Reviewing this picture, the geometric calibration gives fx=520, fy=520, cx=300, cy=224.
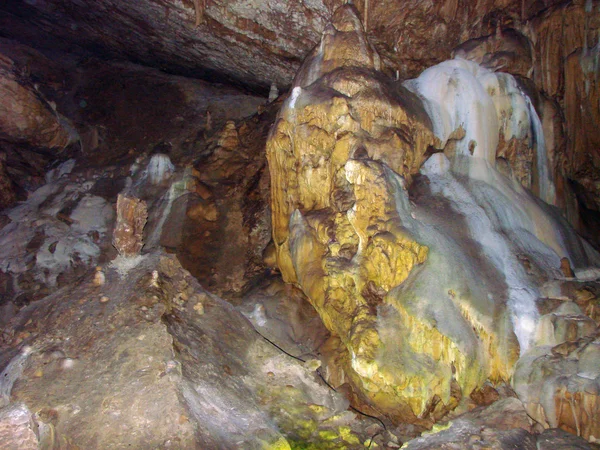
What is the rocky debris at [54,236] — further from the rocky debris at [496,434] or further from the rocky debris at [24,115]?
the rocky debris at [496,434]

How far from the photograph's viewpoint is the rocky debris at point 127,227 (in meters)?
8.10

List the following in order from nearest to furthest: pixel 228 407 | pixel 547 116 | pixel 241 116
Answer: pixel 228 407, pixel 547 116, pixel 241 116

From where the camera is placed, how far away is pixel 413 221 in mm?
7926

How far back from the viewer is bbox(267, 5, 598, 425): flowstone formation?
23.2 ft

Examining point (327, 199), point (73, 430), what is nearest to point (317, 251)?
point (327, 199)

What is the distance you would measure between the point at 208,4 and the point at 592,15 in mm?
8061

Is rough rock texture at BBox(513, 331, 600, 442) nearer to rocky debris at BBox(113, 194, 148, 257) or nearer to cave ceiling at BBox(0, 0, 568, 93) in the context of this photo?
rocky debris at BBox(113, 194, 148, 257)

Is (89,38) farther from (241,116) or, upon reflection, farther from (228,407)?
(228,407)

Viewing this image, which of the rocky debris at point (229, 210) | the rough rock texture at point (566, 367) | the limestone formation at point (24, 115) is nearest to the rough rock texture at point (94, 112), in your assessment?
the limestone formation at point (24, 115)

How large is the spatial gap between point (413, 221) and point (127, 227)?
443 cm

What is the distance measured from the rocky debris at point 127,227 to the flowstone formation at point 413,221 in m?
2.70

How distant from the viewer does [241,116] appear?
15.4m

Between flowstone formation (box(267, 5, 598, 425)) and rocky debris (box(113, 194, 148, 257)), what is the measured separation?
2699mm

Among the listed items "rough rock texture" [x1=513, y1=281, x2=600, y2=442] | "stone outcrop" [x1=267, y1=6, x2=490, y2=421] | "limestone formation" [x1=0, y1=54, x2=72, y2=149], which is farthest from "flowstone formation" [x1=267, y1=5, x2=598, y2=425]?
"limestone formation" [x1=0, y1=54, x2=72, y2=149]
